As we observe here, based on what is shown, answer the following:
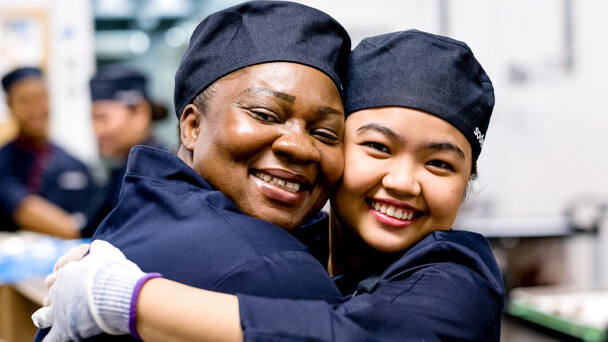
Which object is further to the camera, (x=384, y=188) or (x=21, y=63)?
(x=21, y=63)

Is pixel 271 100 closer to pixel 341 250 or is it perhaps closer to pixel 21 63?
pixel 341 250

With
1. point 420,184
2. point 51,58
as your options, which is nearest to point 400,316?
point 420,184

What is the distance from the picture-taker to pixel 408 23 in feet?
18.3

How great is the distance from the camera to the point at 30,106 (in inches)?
198

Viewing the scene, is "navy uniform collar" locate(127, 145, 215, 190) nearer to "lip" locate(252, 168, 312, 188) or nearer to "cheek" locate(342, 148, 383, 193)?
"lip" locate(252, 168, 312, 188)

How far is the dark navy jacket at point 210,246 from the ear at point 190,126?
14 cm

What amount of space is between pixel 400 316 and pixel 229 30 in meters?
0.64

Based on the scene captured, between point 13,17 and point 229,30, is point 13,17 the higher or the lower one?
the lower one

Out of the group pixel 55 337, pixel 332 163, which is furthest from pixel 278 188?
pixel 55 337

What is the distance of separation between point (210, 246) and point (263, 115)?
11.4 inches

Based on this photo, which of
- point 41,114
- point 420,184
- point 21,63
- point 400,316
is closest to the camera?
point 400,316

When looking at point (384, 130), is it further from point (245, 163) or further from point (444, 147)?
point (245, 163)

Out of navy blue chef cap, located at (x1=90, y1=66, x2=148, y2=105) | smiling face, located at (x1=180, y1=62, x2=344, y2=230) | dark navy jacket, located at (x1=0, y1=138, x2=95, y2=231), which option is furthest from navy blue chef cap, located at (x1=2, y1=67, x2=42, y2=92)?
smiling face, located at (x1=180, y1=62, x2=344, y2=230)

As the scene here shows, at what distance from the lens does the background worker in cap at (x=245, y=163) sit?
40.1 inches
